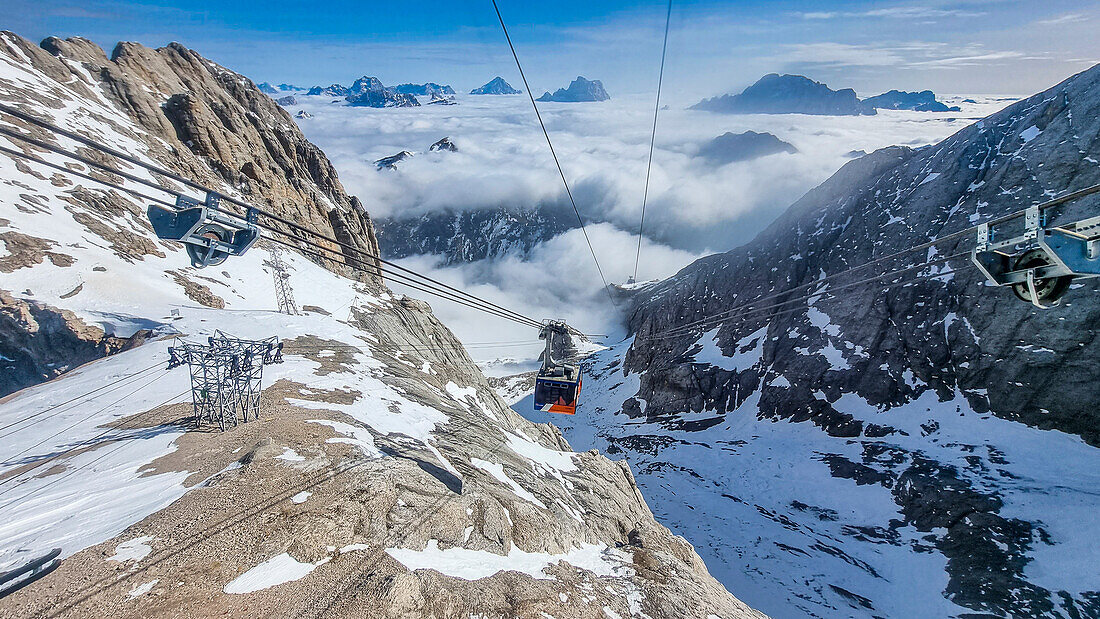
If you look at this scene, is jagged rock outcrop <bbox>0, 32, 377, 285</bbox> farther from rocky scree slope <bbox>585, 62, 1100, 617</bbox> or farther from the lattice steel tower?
rocky scree slope <bbox>585, 62, 1100, 617</bbox>

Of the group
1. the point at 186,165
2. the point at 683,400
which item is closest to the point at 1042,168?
the point at 683,400

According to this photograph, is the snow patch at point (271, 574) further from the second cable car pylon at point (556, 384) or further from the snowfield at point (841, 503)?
the snowfield at point (841, 503)

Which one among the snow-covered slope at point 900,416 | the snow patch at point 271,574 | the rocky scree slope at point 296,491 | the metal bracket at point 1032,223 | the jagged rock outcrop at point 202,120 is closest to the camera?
the metal bracket at point 1032,223

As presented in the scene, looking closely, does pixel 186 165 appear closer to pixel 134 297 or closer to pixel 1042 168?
pixel 134 297

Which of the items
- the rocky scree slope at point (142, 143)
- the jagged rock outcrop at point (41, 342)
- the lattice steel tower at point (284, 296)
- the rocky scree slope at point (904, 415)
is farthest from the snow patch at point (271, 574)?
the lattice steel tower at point (284, 296)

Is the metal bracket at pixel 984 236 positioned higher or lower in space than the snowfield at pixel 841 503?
higher

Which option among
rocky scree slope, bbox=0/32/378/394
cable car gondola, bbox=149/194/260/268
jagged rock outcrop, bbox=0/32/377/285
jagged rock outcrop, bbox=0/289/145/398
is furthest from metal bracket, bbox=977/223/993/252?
jagged rock outcrop, bbox=0/32/377/285
